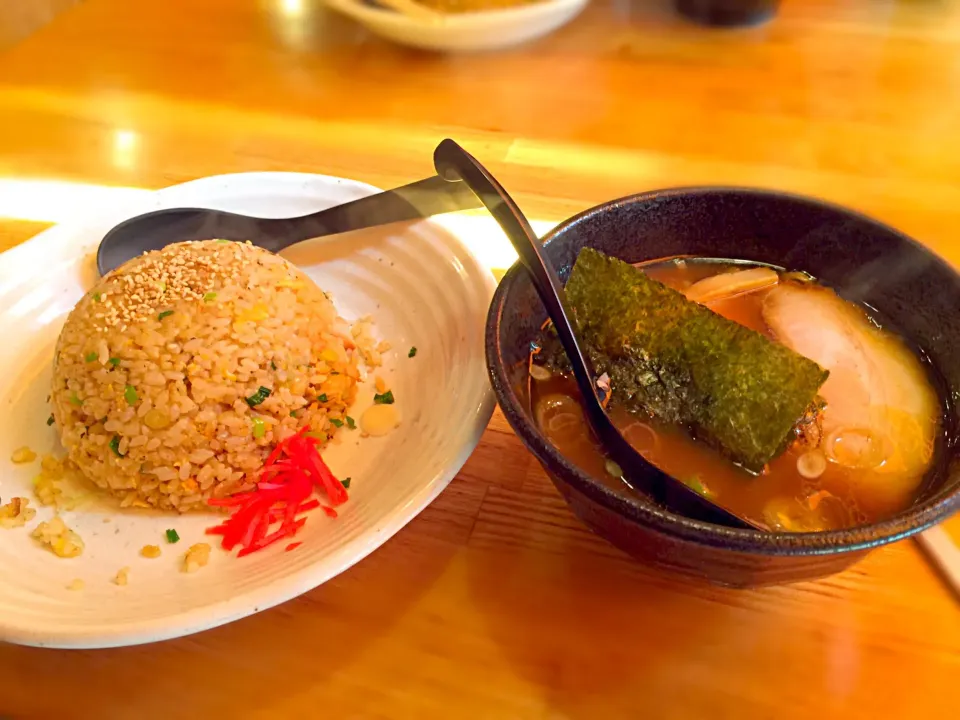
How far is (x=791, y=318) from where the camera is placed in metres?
1.02

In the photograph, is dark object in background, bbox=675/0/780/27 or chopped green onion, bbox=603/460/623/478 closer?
chopped green onion, bbox=603/460/623/478

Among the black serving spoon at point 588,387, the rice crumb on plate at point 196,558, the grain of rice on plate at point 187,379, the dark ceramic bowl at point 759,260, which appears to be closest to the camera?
the dark ceramic bowl at point 759,260

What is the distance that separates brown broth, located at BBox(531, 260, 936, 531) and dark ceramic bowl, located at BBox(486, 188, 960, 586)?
5 centimetres

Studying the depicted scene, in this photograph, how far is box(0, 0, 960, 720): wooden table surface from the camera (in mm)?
816

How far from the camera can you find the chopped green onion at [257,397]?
105 centimetres

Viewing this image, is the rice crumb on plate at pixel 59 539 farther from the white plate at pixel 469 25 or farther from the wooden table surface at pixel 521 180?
the white plate at pixel 469 25

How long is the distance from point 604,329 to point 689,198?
25cm

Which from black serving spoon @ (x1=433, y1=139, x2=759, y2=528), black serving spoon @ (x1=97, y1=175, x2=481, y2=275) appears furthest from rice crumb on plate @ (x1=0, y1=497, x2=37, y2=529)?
black serving spoon @ (x1=433, y1=139, x2=759, y2=528)

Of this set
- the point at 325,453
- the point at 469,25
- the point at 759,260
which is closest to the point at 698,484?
the point at 759,260

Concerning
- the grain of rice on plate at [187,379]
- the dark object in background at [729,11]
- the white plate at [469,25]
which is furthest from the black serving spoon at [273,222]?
the dark object in background at [729,11]

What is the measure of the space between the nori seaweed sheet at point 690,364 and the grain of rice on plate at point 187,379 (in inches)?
16.9

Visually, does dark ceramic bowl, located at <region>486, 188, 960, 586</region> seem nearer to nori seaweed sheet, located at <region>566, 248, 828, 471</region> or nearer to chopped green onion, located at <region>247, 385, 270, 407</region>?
nori seaweed sheet, located at <region>566, 248, 828, 471</region>

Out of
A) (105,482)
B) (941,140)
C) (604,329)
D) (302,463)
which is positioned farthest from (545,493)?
(941,140)

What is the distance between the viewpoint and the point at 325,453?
3.62ft
